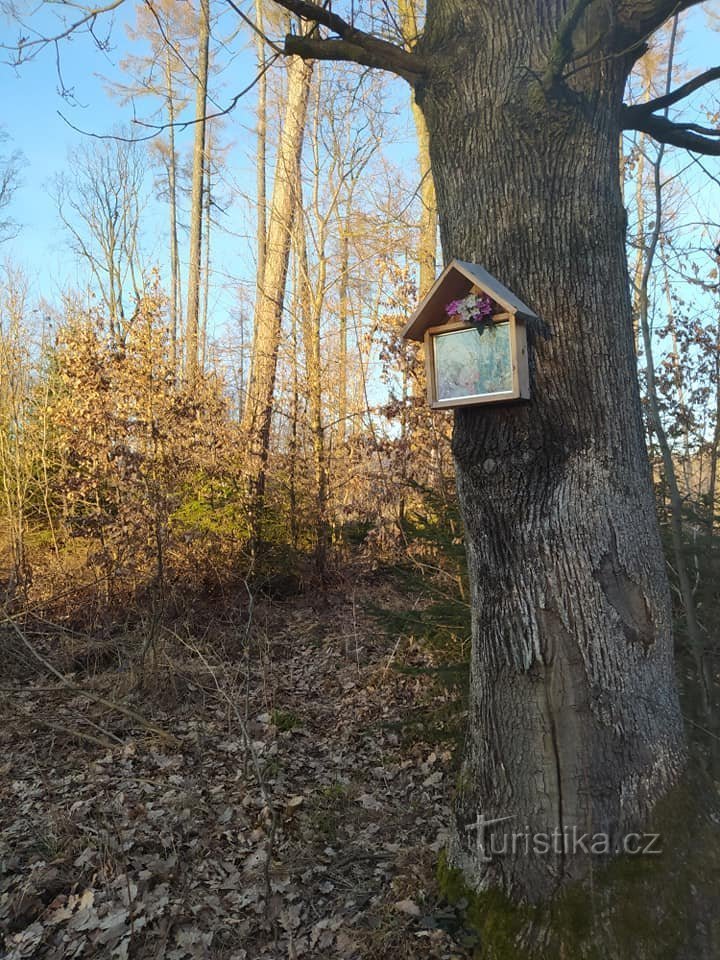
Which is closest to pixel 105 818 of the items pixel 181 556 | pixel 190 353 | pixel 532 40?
pixel 532 40

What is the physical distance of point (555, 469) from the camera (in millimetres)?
2438

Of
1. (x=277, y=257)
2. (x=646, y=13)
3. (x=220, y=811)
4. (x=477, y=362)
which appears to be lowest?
(x=220, y=811)

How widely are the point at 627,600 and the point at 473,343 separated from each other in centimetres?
112

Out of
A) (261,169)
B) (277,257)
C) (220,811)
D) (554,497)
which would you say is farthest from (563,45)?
(261,169)

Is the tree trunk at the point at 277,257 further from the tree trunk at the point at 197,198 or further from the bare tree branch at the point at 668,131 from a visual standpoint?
the bare tree branch at the point at 668,131

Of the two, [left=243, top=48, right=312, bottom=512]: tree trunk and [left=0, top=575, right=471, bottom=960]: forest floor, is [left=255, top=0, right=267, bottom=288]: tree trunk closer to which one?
[left=243, top=48, right=312, bottom=512]: tree trunk

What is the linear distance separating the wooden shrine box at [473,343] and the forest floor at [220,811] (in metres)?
2.03

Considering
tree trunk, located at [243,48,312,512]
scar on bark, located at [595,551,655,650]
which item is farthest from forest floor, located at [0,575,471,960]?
tree trunk, located at [243,48,312,512]

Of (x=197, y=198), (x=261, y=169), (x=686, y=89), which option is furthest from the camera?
(x=197, y=198)

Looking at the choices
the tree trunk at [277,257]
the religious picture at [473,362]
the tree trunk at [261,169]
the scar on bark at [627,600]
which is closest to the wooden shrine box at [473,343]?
the religious picture at [473,362]

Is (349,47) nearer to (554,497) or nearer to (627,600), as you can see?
(554,497)

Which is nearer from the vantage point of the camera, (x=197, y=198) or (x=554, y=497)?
(x=554, y=497)

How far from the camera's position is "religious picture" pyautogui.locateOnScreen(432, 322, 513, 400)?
2459 millimetres

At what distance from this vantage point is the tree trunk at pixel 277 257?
9.57m
